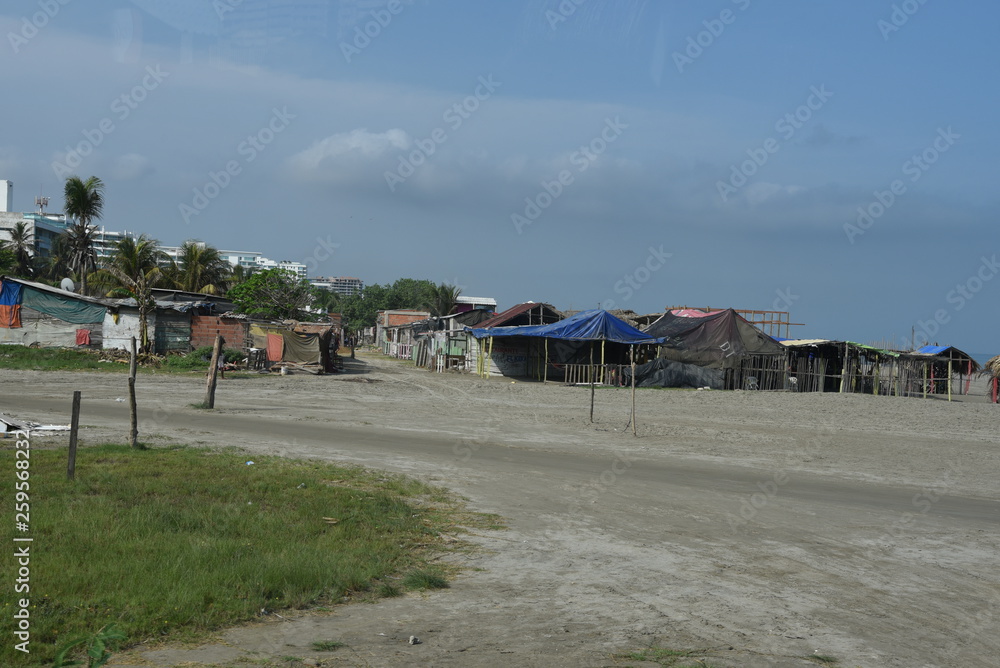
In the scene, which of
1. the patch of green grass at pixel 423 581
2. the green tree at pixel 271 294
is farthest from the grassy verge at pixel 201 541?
the green tree at pixel 271 294

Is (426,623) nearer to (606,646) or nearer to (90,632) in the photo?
(606,646)

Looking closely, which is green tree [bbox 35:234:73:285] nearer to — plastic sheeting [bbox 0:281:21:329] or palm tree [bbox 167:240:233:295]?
palm tree [bbox 167:240:233:295]

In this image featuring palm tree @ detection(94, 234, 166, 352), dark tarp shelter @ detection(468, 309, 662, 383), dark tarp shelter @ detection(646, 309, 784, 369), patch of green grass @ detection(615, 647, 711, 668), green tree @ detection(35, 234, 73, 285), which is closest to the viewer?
patch of green grass @ detection(615, 647, 711, 668)

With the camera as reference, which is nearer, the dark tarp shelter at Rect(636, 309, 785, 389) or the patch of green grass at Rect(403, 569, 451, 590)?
the patch of green grass at Rect(403, 569, 451, 590)

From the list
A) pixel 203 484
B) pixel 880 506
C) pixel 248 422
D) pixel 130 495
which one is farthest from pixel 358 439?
pixel 880 506

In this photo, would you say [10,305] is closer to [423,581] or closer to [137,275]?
[137,275]

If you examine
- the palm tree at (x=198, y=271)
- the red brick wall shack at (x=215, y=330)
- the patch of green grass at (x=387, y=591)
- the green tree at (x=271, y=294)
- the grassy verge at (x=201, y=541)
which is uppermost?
the palm tree at (x=198, y=271)

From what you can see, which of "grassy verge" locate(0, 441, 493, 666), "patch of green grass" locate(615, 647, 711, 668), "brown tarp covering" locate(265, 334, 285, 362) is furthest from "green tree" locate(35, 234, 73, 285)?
"patch of green grass" locate(615, 647, 711, 668)

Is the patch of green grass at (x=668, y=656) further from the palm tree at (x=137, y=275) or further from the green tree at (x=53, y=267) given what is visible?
the green tree at (x=53, y=267)

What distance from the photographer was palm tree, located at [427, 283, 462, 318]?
83.6m

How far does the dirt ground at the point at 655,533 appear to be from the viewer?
611 centimetres

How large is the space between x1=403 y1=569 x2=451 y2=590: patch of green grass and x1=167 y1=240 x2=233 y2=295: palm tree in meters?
51.3

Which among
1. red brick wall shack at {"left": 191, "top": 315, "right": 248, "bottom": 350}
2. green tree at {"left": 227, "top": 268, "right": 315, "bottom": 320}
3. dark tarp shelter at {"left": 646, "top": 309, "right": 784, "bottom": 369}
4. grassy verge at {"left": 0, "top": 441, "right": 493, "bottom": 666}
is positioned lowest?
grassy verge at {"left": 0, "top": 441, "right": 493, "bottom": 666}

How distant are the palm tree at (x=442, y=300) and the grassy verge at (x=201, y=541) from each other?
71202 millimetres
